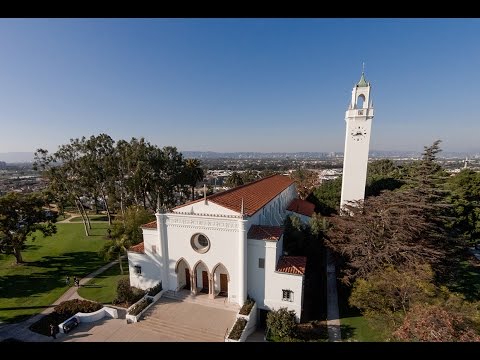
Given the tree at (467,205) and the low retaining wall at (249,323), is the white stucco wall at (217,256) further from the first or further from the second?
the tree at (467,205)

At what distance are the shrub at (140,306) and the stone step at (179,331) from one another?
88cm

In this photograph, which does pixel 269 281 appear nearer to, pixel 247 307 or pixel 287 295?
pixel 287 295

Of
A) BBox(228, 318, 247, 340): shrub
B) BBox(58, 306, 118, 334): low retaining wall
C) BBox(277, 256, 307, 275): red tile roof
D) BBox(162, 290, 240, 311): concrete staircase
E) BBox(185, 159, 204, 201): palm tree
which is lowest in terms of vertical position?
BBox(58, 306, 118, 334): low retaining wall

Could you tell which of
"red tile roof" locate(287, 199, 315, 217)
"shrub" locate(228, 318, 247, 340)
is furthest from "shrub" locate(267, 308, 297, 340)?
"red tile roof" locate(287, 199, 315, 217)

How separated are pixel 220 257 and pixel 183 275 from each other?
4.73 meters

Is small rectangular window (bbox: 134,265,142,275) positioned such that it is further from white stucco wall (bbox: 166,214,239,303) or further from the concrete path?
the concrete path

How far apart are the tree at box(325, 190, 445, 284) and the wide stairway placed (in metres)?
10.2

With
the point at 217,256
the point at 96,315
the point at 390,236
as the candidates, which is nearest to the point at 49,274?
the point at 96,315

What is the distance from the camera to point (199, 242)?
71.7 ft

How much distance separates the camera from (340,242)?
25.5 metres

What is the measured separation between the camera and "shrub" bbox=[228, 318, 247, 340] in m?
17.1
